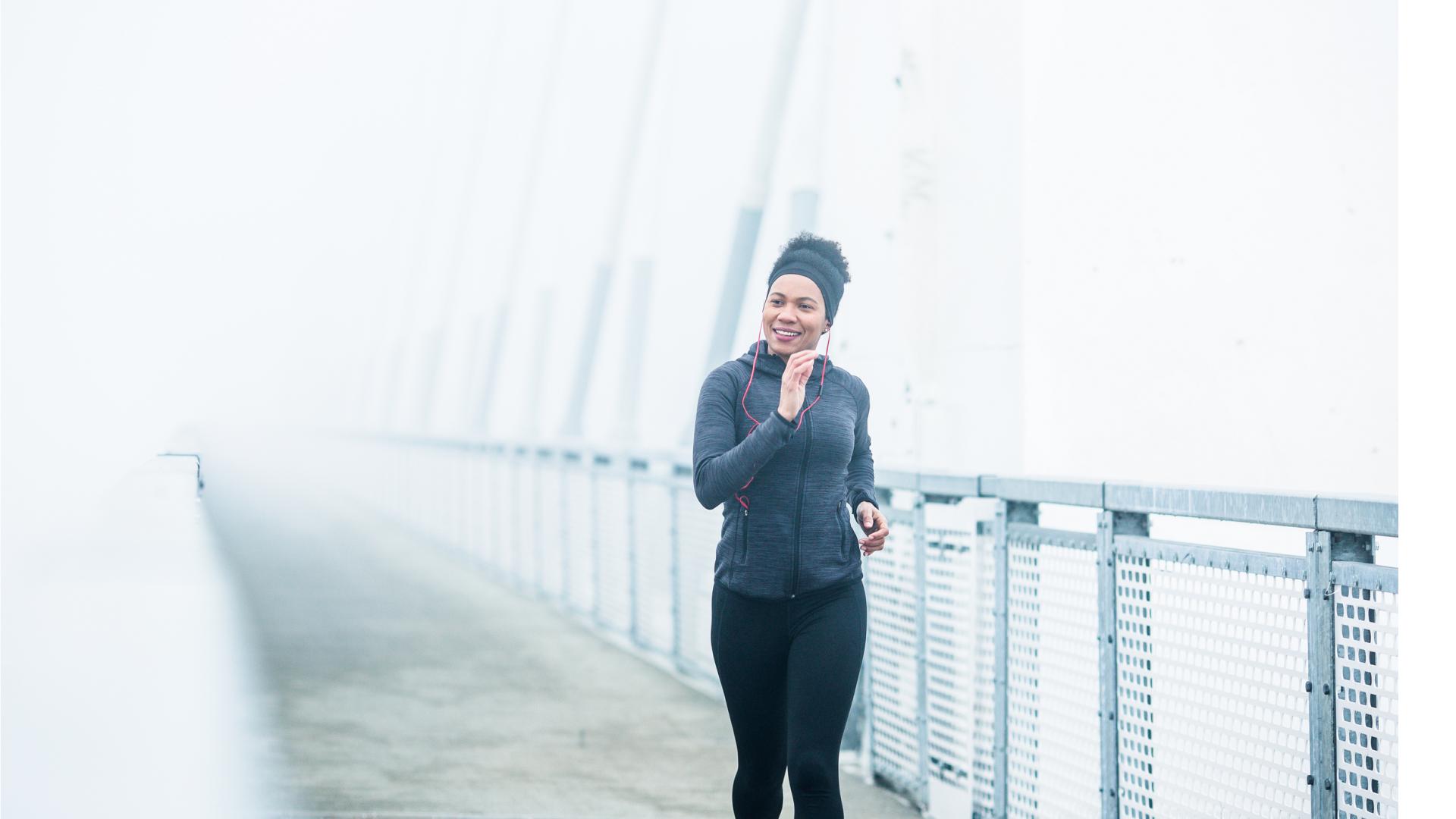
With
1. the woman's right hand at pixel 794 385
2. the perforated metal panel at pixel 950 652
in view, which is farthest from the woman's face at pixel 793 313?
the perforated metal panel at pixel 950 652

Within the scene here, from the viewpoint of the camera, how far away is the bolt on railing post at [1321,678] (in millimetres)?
2746

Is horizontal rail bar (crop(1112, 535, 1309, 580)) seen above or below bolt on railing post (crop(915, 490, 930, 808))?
above

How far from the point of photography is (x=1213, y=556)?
10.3 ft

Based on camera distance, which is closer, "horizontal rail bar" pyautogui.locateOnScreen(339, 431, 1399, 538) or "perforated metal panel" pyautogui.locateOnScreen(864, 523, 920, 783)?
"horizontal rail bar" pyautogui.locateOnScreen(339, 431, 1399, 538)

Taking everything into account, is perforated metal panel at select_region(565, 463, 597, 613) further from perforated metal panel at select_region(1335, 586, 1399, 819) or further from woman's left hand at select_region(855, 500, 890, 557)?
perforated metal panel at select_region(1335, 586, 1399, 819)

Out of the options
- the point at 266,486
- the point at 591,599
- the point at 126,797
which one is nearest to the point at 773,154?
the point at 591,599

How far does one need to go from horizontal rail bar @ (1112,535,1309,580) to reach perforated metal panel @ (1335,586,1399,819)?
0.15 metres

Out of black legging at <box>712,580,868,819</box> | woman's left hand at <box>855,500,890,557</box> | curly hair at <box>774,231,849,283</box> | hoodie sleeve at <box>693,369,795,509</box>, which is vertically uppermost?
curly hair at <box>774,231,849,283</box>

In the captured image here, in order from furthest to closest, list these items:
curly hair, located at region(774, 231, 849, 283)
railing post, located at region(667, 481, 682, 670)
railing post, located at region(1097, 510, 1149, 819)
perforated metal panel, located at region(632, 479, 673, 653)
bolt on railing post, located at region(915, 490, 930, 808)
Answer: perforated metal panel, located at region(632, 479, 673, 653) < railing post, located at region(667, 481, 682, 670) < bolt on railing post, located at region(915, 490, 930, 808) < railing post, located at region(1097, 510, 1149, 819) < curly hair, located at region(774, 231, 849, 283)

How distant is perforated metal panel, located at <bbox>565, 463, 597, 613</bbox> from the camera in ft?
32.1

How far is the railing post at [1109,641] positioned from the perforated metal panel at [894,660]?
1.13m

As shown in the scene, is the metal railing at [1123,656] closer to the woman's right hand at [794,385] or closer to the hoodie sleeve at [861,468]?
the hoodie sleeve at [861,468]

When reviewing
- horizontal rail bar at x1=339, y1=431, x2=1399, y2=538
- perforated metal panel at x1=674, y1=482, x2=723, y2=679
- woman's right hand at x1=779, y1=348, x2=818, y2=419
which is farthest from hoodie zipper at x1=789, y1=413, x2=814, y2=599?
perforated metal panel at x1=674, y1=482, x2=723, y2=679

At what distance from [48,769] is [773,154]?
7106 mm
